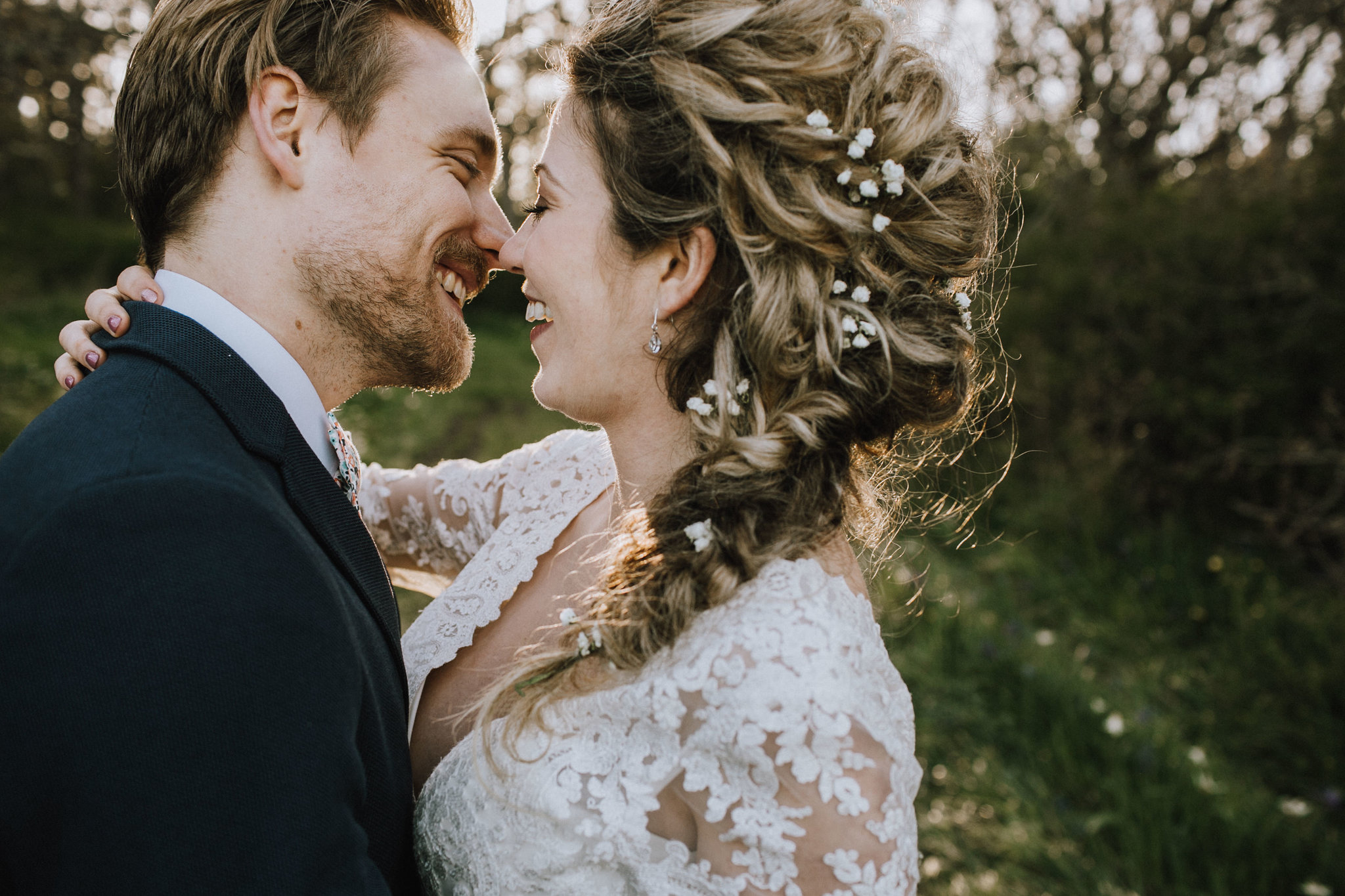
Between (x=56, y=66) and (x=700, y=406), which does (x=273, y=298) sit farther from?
(x=56, y=66)

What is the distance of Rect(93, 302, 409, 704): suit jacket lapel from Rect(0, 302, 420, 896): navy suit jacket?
6.7 inches

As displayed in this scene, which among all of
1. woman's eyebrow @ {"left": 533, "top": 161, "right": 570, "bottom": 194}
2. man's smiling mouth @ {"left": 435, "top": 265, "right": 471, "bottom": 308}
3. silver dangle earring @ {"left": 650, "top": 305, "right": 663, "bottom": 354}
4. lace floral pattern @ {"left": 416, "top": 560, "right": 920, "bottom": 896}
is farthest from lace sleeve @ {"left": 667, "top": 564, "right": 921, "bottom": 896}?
man's smiling mouth @ {"left": 435, "top": 265, "right": 471, "bottom": 308}

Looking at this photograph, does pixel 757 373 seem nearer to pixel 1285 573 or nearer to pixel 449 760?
pixel 449 760

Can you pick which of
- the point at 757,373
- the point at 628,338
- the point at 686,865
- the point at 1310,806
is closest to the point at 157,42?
the point at 628,338

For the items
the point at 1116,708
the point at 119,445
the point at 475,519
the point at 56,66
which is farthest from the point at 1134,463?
the point at 56,66

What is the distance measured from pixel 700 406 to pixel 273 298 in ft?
3.45

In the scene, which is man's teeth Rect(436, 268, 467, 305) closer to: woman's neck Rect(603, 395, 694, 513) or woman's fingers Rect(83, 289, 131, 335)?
woman's neck Rect(603, 395, 694, 513)

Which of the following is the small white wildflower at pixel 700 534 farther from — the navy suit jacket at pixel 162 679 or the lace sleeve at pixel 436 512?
the lace sleeve at pixel 436 512

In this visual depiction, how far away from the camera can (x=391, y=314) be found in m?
2.31

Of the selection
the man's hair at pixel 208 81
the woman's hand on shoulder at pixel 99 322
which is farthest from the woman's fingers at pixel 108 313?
the man's hair at pixel 208 81

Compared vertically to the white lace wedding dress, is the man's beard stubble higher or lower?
higher

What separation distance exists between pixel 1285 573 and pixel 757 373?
18.1 feet

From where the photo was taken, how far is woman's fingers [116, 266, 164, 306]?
6.21 feet

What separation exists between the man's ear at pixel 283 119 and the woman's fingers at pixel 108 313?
0.51 metres
